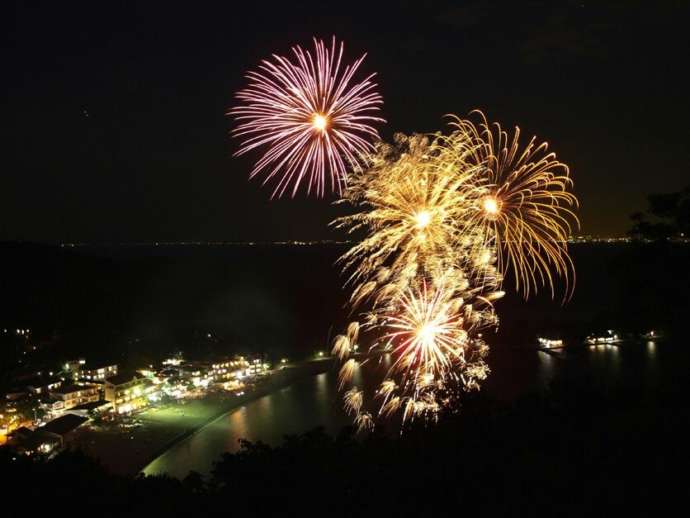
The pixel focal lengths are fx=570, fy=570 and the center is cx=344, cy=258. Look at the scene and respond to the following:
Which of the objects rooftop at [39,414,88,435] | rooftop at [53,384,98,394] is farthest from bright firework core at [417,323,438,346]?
rooftop at [53,384,98,394]

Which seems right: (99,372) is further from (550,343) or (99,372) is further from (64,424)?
(550,343)

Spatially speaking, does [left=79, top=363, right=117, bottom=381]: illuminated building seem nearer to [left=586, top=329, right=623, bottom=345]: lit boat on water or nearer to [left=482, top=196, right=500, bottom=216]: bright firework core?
[left=482, top=196, right=500, bottom=216]: bright firework core

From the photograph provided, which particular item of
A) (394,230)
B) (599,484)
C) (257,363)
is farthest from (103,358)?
(599,484)

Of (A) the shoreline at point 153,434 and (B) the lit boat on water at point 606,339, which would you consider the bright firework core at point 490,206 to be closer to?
(A) the shoreline at point 153,434

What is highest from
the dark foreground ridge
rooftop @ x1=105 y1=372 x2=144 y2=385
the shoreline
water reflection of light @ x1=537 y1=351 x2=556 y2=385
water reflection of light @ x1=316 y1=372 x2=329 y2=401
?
the dark foreground ridge

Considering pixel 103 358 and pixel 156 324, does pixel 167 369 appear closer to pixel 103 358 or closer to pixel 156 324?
pixel 103 358

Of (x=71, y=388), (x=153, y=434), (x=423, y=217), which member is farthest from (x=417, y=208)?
(x=71, y=388)
